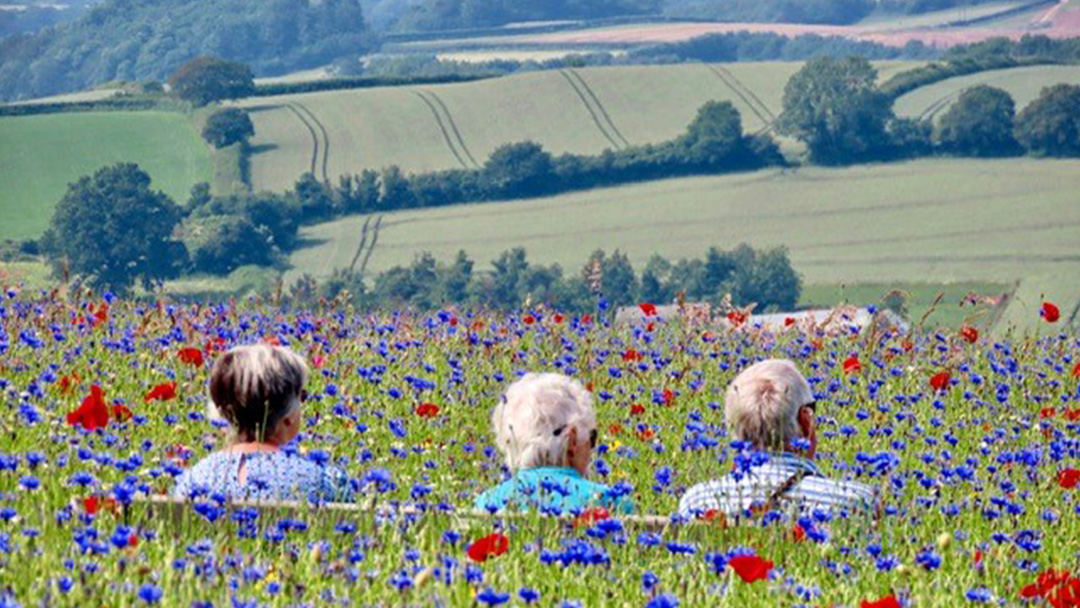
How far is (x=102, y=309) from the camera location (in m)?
9.45

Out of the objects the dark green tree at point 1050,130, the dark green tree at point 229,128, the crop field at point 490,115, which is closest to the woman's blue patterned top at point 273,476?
the crop field at point 490,115

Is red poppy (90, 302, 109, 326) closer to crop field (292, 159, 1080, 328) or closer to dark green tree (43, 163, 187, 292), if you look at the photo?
crop field (292, 159, 1080, 328)

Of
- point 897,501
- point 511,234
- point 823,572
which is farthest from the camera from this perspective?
point 511,234

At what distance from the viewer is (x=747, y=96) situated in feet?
382

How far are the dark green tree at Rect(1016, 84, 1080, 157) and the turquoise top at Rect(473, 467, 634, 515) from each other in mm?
93704

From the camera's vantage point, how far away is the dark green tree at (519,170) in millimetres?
95500

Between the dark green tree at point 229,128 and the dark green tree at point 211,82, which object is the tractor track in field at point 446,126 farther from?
the dark green tree at point 211,82

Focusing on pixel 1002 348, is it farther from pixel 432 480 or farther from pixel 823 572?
pixel 823 572

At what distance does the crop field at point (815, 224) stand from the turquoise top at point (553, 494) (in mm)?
67050

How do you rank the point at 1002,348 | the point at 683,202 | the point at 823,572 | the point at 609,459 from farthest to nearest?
1. the point at 683,202
2. the point at 1002,348
3. the point at 609,459
4. the point at 823,572

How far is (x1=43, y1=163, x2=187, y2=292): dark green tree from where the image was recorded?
76.4 metres

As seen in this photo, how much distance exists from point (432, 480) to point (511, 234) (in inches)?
3137

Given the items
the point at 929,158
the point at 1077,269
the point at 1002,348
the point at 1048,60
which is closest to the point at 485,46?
the point at 1048,60

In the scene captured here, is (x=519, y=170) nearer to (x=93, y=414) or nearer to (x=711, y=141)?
(x=711, y=141)
